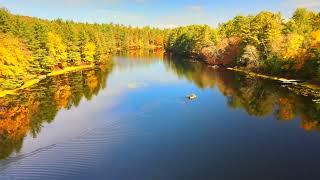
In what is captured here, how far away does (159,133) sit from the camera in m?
41.8

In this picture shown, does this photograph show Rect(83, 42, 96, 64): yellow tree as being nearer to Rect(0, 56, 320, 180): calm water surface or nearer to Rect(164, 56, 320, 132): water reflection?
Rect(164, 56, 320, 132): water reflection

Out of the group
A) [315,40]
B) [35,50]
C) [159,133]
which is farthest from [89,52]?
[159,133]

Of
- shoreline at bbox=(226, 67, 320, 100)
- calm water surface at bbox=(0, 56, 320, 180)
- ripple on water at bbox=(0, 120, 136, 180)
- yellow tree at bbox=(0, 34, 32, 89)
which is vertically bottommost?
ripple on water at bbox=(0, 120, 136, 180)

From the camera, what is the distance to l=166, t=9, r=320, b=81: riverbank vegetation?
6938 cm

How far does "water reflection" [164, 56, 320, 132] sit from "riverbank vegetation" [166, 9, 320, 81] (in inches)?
234

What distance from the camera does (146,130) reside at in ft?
141

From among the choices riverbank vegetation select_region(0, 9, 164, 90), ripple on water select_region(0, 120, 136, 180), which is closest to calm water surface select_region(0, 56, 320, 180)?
ripple on water select_region(0, 120, 136, 180)

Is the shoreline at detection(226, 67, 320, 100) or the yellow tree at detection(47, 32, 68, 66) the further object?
the yellow tree at detection(47, 32, 68, 66)

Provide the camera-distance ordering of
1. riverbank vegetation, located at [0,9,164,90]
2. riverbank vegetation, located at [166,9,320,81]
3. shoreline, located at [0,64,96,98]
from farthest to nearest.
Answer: riverbank vegetation, located at [166,9,320,81] < riverbank vegetation, located at [0,9,164,90] < shoreline, located at [0,64,96,98]

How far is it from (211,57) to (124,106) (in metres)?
62.2

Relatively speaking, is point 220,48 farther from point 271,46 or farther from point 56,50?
point 56,50

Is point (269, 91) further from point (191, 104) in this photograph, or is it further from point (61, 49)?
point (61, 49)

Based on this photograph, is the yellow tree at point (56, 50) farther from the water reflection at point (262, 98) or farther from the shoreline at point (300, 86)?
the shoreline at point (300, 86)

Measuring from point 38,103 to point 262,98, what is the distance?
36380 mm
